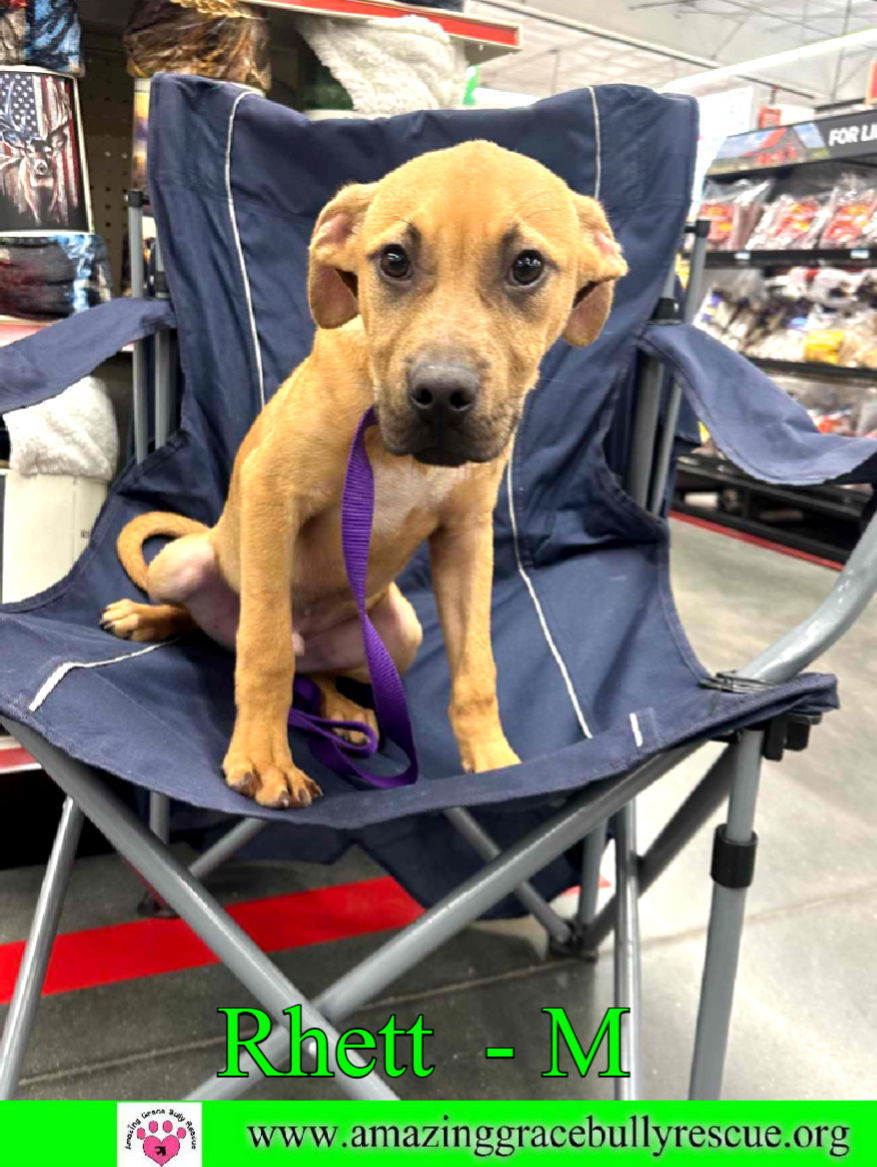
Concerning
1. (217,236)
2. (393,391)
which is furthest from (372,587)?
(217,236)

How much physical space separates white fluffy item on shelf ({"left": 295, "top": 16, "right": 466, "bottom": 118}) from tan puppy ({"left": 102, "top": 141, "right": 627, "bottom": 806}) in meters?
0.88

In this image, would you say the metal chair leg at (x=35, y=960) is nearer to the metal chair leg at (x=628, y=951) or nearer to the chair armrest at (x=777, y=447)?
the metal chair leg at (x=628, y=951)

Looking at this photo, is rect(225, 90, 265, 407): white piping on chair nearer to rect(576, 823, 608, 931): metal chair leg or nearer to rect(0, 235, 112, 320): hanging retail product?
rect(0, 235, 112, 320): hanging retail product

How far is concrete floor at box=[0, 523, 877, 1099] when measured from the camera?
1219mm

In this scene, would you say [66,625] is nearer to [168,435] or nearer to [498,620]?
[168,435]

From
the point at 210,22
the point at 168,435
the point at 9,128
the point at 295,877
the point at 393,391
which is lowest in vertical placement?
the point at 295,877

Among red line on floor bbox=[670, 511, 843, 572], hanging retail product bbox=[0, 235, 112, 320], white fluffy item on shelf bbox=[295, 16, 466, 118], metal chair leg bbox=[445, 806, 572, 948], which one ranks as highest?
white fluffy item on shelf bbox=[295, 16, 466, 118]

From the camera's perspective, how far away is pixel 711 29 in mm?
8422

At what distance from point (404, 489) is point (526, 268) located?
266 mm

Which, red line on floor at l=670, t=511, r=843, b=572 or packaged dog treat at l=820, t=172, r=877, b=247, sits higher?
packaged dog treat at l=820, t=172, r=877, b=247

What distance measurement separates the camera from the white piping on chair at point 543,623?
3.55 ft

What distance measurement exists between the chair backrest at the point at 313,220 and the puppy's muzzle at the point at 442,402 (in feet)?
2.08

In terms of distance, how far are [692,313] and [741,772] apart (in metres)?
0.77

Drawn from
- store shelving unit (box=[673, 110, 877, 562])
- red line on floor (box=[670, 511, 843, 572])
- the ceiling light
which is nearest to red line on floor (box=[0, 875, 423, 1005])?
red line on floor (box=[670, 511, 843, 572])
